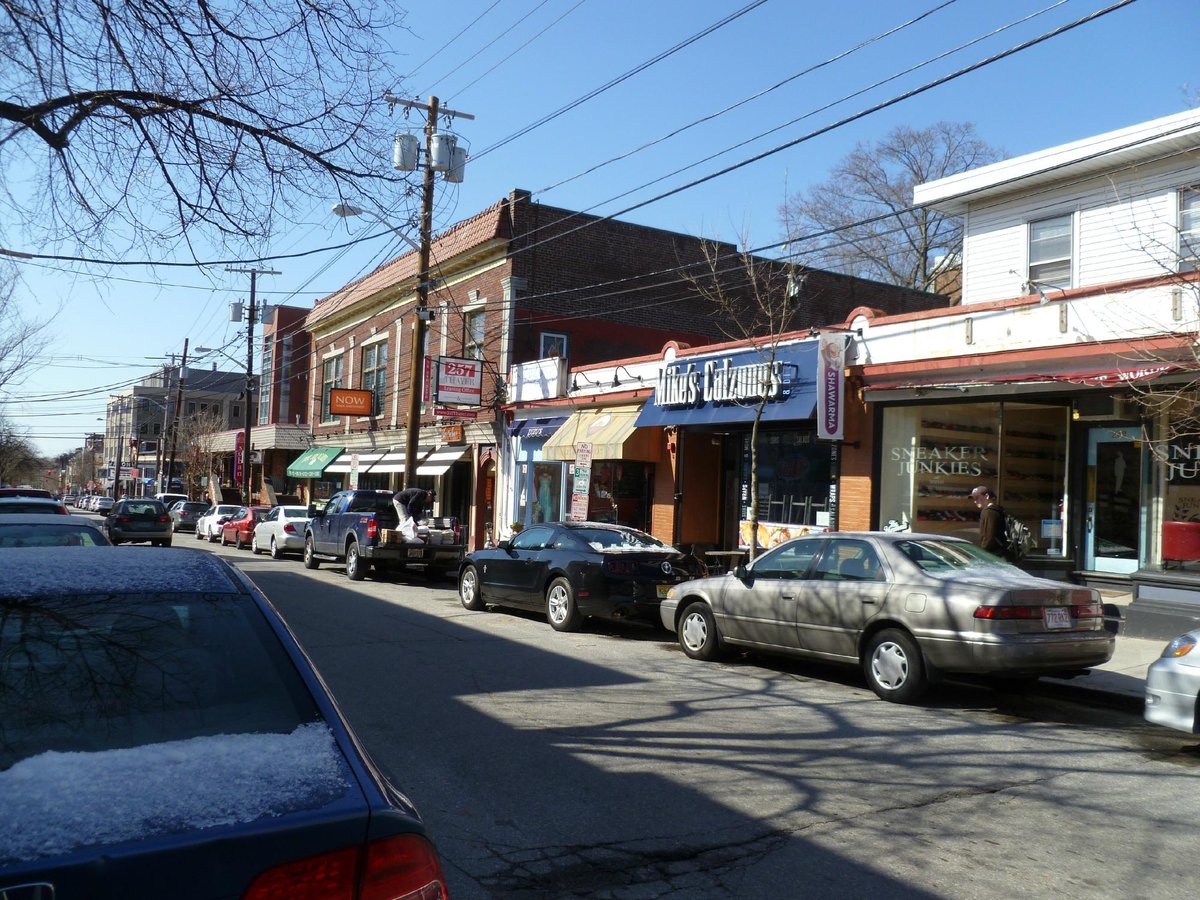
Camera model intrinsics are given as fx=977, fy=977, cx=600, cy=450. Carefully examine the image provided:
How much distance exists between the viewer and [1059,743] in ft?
25.1

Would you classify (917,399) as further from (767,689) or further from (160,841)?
(160,841)

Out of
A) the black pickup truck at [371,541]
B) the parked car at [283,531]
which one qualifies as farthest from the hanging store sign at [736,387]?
the parked car at [283,531]

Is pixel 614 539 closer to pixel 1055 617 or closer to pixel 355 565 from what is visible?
pixel 1055 617

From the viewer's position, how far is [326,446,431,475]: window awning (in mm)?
30031

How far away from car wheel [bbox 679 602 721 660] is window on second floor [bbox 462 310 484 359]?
16616 mm

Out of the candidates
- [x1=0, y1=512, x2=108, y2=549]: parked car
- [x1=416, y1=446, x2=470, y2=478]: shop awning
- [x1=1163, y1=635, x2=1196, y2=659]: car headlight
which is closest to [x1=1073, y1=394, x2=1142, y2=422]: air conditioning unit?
[x1=1163, y1=635, x2=1196, y2=659]: car headlight

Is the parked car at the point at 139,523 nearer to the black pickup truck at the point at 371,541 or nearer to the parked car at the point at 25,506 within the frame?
the black pickup truck at the point at 371,541

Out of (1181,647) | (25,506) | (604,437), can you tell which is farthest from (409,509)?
(1181,647)

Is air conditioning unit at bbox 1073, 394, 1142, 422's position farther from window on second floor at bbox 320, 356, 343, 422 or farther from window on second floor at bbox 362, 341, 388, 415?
window on second floor at bbox 320, 356, 343, 422

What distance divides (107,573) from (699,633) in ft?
28.3

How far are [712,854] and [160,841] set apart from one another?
349 centimetres

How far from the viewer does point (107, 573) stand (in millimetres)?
3396

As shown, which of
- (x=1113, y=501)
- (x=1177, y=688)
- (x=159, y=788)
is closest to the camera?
(x=159, y=788)

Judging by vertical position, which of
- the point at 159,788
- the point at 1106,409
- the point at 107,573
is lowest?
the point at 159,788
